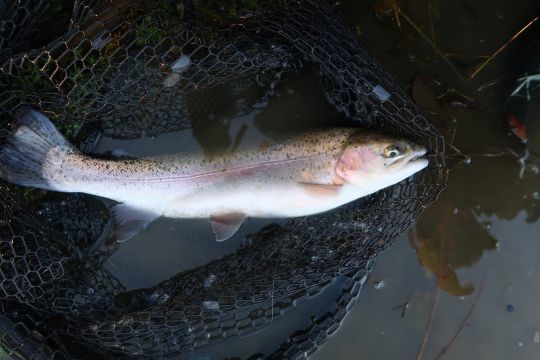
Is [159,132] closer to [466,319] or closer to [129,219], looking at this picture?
[129,219]

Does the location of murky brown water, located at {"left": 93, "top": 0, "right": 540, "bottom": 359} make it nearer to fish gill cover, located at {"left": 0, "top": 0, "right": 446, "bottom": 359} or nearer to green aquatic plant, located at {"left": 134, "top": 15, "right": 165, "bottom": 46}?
fish gill cover, located at {"left": 0, "top": 0, "right": 446, "bottom": 359}

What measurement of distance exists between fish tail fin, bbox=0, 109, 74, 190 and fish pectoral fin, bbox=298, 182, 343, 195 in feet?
4.42

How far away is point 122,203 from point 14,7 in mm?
1123

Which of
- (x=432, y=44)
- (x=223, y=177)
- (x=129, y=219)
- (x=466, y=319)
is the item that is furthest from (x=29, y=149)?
(x=466, y=319)

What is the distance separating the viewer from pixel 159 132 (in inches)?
112

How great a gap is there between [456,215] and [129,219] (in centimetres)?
199

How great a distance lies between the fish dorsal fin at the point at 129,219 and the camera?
2654 mm

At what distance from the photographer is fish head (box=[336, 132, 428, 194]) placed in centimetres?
243

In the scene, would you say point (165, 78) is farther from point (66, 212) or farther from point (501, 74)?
point (501, 74)

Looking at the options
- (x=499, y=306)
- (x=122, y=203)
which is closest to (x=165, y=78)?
(x=122, y=203)

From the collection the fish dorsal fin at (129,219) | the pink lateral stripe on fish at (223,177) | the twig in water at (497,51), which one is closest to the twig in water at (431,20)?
the twig in water at (497,51)

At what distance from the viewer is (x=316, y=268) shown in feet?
8.42

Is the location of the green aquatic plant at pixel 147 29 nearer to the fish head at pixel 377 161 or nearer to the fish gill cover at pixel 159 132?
the fish gill cover at pixel 159 132

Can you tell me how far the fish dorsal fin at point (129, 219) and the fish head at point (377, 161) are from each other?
1.11 metres
